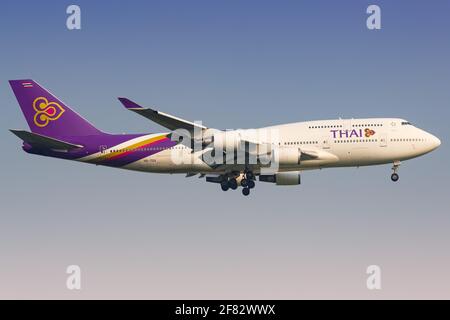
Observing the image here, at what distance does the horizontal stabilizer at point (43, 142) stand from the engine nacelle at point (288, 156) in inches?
591

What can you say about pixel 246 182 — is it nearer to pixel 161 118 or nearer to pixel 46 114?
pixel 161 118

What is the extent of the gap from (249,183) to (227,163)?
8.63ft

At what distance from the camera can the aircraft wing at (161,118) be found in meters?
53.9

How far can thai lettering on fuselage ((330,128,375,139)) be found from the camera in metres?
61.0

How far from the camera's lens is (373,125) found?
61.5m

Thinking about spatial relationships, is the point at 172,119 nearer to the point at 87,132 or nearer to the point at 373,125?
the point at 87,132

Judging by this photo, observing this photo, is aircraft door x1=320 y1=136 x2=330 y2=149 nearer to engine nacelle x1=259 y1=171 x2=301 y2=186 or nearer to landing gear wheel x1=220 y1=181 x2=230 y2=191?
engine nacelle x1=259 y1=171 x2=301 y2=186

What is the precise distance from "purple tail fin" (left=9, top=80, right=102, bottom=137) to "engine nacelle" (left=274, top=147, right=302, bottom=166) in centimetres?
1433

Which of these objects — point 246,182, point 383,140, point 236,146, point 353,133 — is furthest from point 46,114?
point 383,140

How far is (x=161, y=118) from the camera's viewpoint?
5669 centimetres

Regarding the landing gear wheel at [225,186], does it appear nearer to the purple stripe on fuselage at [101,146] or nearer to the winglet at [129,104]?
the purple stripe on fuselage at [101,146]

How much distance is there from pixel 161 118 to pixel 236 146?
6263 millimetres

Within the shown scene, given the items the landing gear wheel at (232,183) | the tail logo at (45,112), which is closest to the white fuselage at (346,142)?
the landing gear wheel at (232,183)

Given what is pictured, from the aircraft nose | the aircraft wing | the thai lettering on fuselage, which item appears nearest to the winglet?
the aircraft wing
